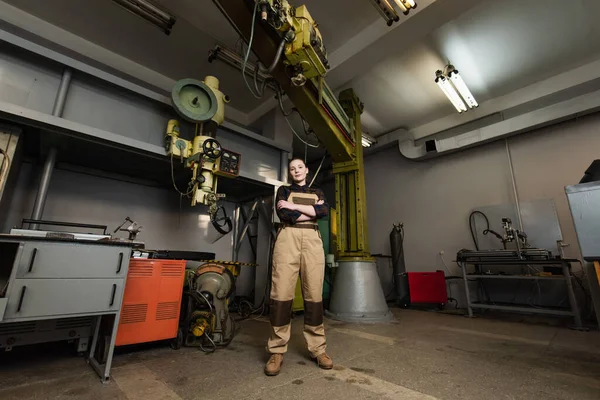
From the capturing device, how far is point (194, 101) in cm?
261

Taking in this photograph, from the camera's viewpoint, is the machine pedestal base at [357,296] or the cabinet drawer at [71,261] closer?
the cabinet drawer at [71,261]

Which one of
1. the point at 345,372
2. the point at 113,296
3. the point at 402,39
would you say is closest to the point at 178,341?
the point at 113,296

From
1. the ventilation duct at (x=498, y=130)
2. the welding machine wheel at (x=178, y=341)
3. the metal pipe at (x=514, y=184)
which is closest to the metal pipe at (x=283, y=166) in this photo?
the welding machine wheel at (x=178, y=341)

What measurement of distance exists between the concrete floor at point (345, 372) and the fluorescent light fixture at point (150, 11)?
2988mm

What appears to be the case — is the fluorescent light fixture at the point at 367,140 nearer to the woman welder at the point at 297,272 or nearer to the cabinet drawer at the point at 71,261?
the woman welder at the point at 297,272

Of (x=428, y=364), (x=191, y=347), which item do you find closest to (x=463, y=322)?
(x=428, y=364)

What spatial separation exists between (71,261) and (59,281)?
104mm

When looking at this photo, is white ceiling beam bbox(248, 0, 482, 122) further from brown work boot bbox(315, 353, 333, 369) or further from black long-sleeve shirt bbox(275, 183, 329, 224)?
A: brown work boot bbox(315, 353, 333, 369)

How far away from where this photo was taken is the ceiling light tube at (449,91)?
3566 mm

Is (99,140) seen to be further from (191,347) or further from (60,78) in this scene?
(191,347)

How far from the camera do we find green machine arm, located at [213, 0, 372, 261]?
5.94ft

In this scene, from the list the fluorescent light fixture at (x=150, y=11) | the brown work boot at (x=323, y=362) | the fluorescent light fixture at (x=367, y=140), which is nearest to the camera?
the brown work boot at (x=323, y=362)

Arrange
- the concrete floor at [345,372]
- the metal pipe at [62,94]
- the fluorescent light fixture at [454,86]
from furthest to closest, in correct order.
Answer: the fluorescent light fixture at [454,86]
the metal pipe at [62,94]
the concrete floor at [345,372]

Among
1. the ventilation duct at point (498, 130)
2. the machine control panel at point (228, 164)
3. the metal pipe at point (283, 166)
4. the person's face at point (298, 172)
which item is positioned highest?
the ventilation duct at point (498, 130)
